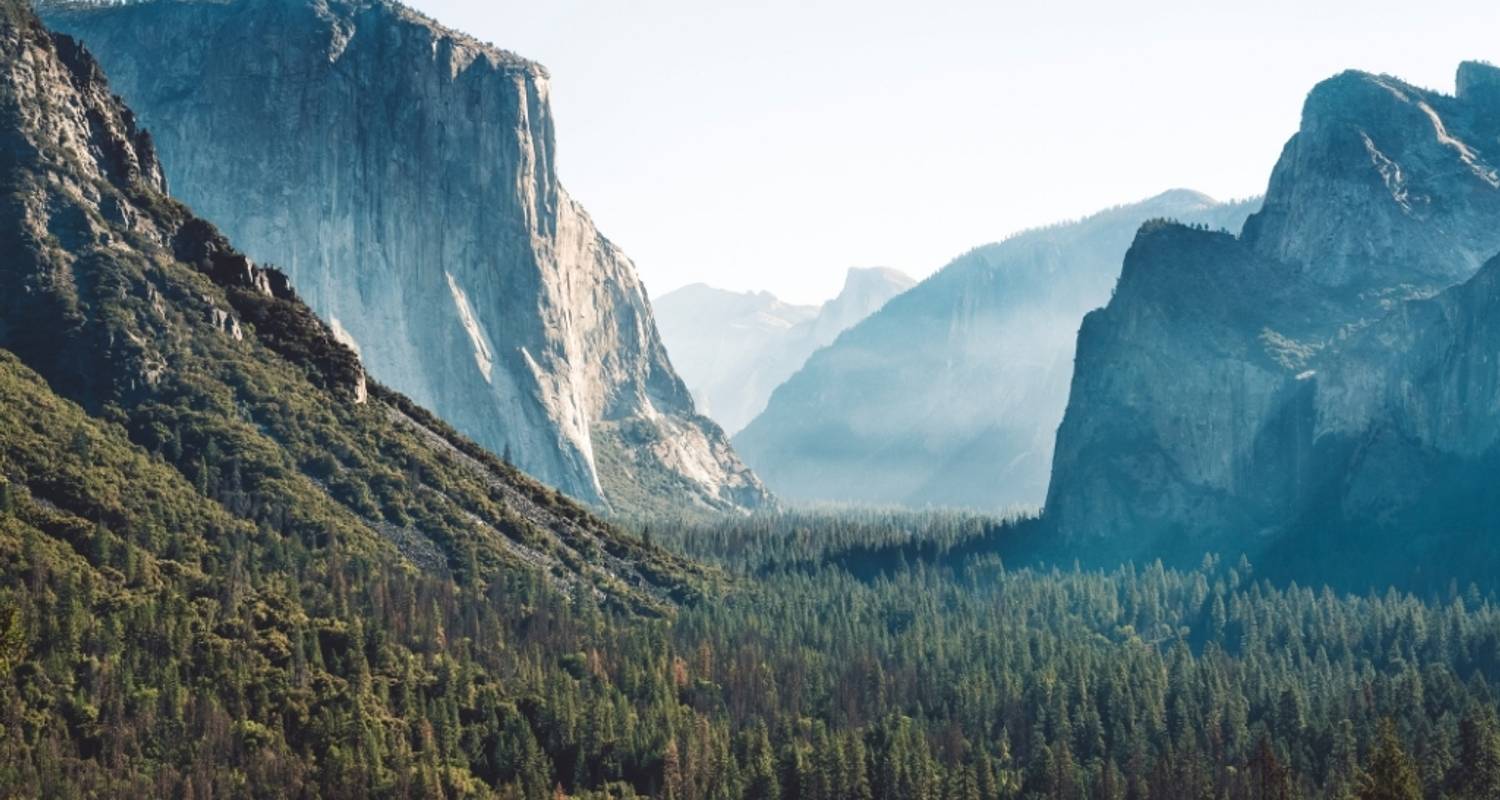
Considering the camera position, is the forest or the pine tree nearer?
the pine tree

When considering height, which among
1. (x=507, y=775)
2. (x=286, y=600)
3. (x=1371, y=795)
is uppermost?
(x=286, y=600)

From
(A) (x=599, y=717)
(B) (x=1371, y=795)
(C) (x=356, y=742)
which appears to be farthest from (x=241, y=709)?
(B) (x=1371, y=795)

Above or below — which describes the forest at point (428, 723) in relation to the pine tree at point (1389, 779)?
above

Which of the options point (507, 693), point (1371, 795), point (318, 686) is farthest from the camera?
point (507, 693)

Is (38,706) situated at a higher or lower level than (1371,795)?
higher

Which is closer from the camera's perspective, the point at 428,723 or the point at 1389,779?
the point at 1389,779

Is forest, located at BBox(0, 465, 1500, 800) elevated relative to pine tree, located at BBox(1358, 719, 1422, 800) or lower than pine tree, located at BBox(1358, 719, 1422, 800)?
elevated

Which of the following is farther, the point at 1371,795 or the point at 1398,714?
the point at 1398,714

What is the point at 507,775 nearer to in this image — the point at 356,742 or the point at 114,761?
the point at 356,742

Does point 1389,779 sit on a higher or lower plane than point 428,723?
lower

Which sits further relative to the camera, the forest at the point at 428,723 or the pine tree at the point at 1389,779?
the forest at the point at 428,723

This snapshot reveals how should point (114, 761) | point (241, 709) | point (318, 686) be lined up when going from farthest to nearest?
1. point (318, 686)
2. point (241, 709)
3. point (114, 761)
